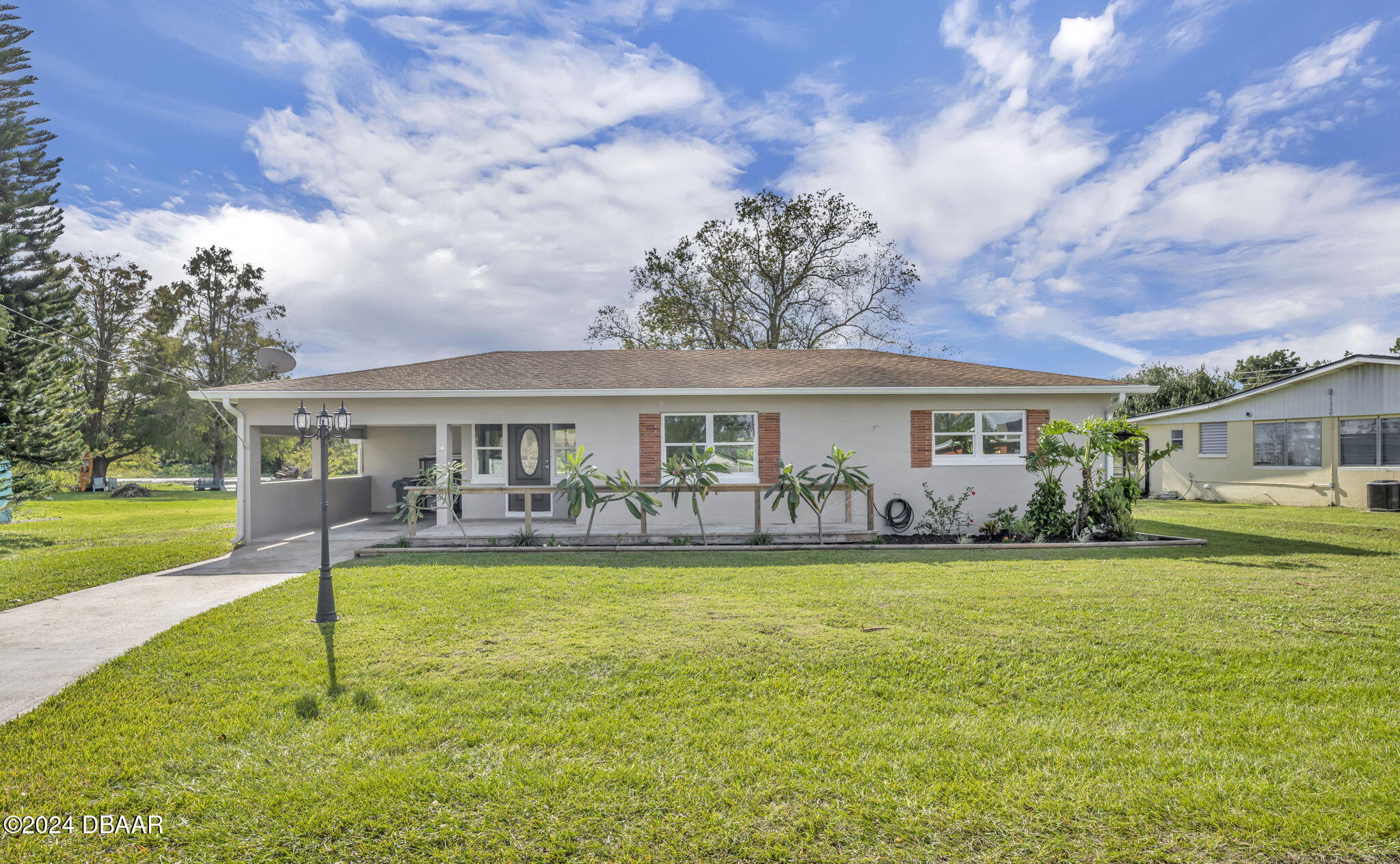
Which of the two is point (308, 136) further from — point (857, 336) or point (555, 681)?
point (857, 336)

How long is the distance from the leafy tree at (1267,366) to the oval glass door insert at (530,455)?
4310 cm

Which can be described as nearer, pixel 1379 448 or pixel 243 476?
pixel 243 476

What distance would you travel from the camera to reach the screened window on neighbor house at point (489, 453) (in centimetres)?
1262

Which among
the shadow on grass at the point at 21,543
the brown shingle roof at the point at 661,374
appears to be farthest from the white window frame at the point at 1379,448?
the shadow on grass at the point at 21,543

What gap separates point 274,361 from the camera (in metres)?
11.7

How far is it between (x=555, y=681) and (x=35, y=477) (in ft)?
57.5

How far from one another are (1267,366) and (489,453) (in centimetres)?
5081

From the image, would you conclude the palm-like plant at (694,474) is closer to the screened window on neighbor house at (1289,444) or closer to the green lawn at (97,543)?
the green lawn at (97,543)

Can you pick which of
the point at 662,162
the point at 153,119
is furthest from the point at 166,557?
the point at 662,162

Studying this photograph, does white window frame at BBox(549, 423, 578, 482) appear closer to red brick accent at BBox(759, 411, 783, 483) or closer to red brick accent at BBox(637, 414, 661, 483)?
red brick accent at BBox(637, 414, 661, 483)

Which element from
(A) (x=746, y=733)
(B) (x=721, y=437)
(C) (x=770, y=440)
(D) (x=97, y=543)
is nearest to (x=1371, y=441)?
(C) (x=770, y=440)

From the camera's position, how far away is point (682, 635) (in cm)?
514

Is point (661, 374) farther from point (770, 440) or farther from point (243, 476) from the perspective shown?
point (243, 476)

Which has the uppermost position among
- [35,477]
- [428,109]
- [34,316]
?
[428,109]
